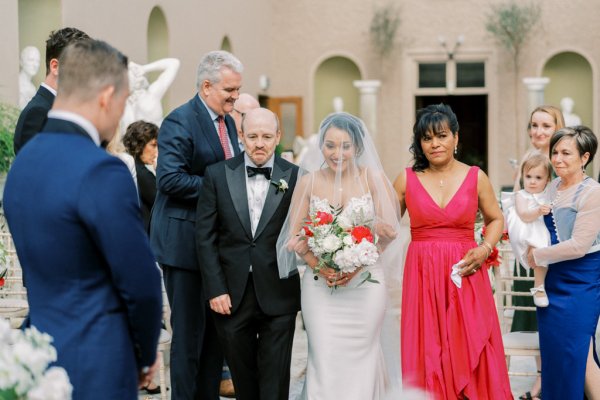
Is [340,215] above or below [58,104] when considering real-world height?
below

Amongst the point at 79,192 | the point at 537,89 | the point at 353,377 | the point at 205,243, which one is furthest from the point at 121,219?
the point at 537,89

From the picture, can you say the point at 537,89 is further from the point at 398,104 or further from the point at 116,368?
the point at 116,368

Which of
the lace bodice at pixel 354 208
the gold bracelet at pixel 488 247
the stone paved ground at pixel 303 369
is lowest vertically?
the stone paved ground at pixel 303 369

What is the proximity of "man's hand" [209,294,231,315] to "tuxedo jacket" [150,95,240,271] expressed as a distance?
12.4 inches

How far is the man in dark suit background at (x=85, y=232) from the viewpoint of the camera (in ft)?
9.34

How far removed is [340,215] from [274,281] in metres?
0.48

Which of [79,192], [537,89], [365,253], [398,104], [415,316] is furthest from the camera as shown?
[398,104]

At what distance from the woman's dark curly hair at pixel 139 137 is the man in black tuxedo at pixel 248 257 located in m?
2.00

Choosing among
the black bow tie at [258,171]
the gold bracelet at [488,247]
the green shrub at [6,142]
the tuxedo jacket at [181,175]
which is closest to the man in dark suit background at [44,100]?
the tuxedo jacket at [181,175]

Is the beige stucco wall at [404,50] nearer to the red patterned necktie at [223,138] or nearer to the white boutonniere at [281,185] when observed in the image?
the red patterned necktie at [223,138]

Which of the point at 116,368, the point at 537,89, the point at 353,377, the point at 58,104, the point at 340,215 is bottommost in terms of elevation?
the point at 353,377

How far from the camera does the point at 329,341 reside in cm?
511

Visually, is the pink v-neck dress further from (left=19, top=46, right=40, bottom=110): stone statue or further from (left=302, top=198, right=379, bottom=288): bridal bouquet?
(left=19, top=46, right=40, bottom=110): stone statue

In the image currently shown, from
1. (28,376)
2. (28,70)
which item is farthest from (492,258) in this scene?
(28,70)
